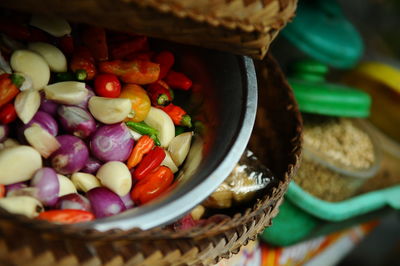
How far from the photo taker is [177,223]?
0.78 metres

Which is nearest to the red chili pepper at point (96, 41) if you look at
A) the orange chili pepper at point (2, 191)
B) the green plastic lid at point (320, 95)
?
the orange chili pepper at point (2, 191)

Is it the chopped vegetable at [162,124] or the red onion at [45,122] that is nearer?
the red onion at [45,122]

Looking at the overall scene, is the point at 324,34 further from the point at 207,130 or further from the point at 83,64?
the point at 83,64

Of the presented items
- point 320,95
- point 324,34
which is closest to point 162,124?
point 320,95

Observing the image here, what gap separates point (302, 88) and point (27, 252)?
0.97 m

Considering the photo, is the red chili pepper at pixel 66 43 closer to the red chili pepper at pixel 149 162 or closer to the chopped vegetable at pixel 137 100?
the chopped vegetable at pixel 137 100

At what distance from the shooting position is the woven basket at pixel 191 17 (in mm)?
599

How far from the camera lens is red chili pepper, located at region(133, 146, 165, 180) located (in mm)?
818

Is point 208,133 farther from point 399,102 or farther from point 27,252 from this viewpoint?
point 399,102

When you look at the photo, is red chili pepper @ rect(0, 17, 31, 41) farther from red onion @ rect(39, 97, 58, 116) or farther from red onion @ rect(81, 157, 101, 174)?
red onion @ rect(81, 157, 101, 174)

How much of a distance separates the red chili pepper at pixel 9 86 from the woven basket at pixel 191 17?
16 centimetres

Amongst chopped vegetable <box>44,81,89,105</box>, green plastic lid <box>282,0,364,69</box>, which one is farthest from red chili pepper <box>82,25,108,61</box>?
green plastic lid <box>282,0,364,69</box>

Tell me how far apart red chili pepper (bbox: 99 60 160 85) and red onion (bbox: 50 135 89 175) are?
0.17m

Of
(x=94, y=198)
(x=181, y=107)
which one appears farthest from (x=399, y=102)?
(x=94, y=198)
